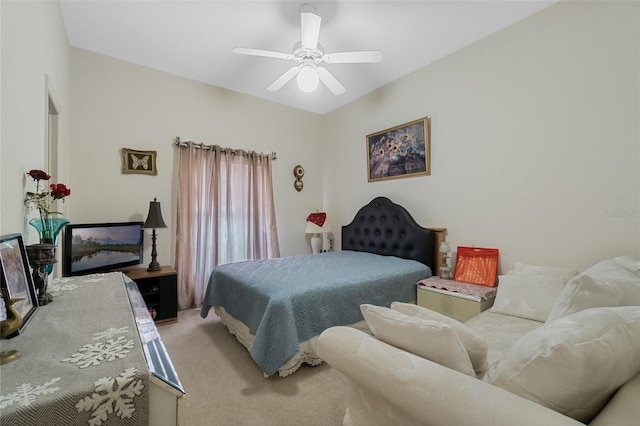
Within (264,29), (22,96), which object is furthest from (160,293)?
(264,29)

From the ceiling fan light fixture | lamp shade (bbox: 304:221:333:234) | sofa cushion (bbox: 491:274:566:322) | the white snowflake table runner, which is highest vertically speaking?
the ceiling fan light fixture

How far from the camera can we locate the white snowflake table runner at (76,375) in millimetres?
552

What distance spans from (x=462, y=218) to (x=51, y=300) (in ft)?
10.2

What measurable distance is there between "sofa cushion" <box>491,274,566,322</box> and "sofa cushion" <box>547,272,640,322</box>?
2.15 ft

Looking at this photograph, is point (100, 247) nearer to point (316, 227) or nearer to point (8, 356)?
point (8, 356)

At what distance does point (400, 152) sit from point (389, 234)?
102cm

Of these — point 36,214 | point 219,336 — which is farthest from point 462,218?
point 36,214

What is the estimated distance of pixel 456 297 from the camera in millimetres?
2266

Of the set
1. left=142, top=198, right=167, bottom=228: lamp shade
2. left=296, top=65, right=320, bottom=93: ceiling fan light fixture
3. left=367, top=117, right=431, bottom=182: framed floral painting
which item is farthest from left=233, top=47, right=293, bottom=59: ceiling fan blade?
left=142, top=198, right=167, bottom=228: lamp shade

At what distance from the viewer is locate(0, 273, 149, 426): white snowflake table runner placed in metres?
0.55

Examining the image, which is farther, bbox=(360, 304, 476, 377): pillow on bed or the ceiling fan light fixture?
the ceiling fan light fixture

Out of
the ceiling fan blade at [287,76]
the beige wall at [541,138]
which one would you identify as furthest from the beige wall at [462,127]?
the ceiling fan blade at [287,76]

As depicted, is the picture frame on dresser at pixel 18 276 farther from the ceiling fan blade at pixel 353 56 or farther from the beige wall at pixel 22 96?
the ceiling fan blade at pixel 353 56

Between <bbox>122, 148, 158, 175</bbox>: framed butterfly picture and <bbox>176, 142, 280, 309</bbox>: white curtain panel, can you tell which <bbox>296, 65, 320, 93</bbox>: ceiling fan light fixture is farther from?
<bbox>122, 148, 158, 175</bbox>: framed butterfly picture
